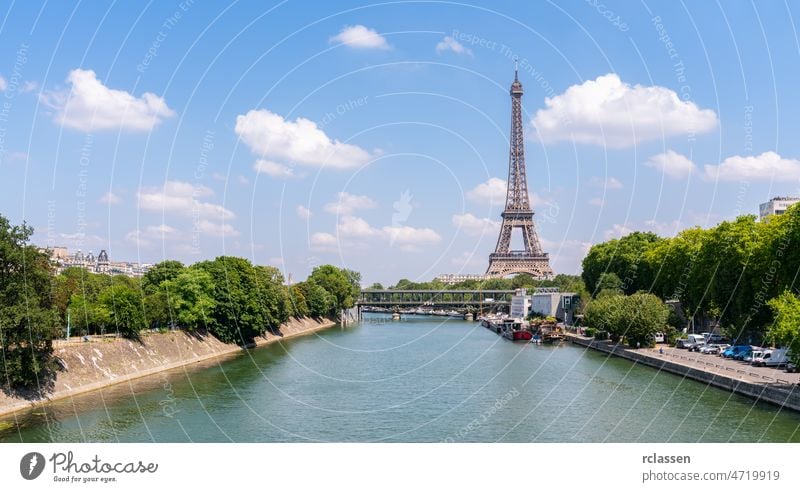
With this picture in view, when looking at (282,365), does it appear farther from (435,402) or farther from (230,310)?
(435,402)

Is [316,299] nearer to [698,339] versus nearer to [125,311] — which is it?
[125,311]

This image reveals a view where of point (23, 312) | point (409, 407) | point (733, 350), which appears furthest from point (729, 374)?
point (23, 312)

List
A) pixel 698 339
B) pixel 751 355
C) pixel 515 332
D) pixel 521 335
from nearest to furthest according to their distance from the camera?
pixel 751 355, pixel 698 339, pixel 521 335, pixel 515 332

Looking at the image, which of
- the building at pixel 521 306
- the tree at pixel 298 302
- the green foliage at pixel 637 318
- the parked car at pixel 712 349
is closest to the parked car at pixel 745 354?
the parked car at pixel 712 349

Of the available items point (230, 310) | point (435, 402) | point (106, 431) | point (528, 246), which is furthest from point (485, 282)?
point (106, 431)

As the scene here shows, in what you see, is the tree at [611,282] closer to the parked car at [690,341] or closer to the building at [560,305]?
the building at [560,305]
